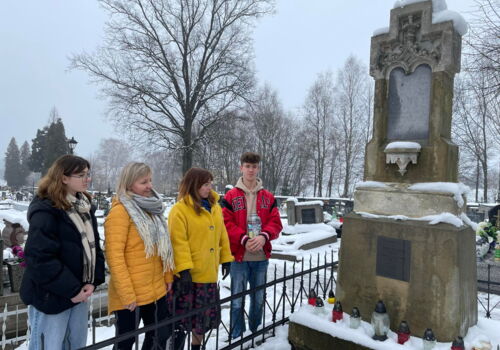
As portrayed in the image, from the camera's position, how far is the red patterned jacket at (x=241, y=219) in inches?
135

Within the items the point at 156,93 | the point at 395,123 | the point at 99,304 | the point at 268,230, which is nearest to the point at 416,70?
the point at 395,123

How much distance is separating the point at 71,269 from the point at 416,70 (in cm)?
347

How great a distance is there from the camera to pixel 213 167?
3053cm

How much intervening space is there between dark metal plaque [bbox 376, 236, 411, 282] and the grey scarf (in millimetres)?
1972

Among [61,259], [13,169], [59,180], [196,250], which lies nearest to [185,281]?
[196,250]

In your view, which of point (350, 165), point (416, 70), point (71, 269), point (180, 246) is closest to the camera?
point (71, 269)

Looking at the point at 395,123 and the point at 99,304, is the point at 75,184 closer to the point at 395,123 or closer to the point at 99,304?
the point at 395,123

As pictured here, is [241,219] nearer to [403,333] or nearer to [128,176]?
[128,176]

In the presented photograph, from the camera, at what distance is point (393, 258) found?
3.08m

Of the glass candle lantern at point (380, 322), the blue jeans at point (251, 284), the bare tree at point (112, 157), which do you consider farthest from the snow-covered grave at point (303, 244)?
the bare tree at point (112, 157)

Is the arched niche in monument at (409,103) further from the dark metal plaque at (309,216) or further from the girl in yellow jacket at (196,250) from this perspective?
the dark metal plaque at (309,216)

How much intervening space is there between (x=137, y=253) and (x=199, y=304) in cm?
78

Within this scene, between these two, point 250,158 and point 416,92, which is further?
point 250,158

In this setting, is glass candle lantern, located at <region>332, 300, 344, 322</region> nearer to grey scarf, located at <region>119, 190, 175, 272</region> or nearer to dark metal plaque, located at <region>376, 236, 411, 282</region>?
dark metal plaque, located at <region>376, 236, 411, 282</region>
